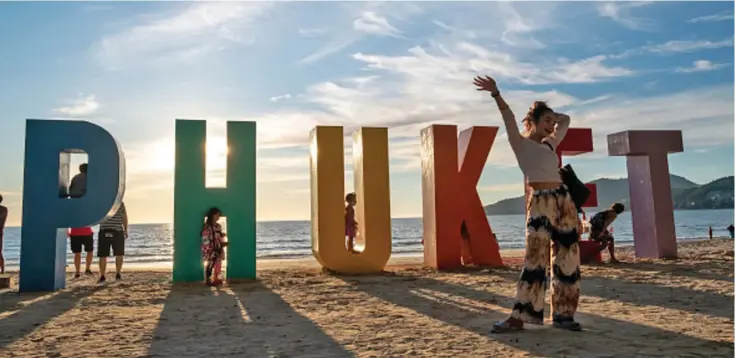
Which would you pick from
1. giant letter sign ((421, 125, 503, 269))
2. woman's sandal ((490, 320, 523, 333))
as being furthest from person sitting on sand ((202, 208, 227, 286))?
woman's sandal ((490, 320, 523, 333))

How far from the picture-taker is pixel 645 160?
11828 mm

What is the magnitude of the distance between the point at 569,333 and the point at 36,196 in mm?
7722

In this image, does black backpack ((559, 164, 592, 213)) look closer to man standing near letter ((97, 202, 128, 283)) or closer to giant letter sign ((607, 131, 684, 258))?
man standing near letter ((97, 202, 128, 283))

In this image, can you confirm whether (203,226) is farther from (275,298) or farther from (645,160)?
(645,160)

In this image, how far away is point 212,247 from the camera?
8.62 metres

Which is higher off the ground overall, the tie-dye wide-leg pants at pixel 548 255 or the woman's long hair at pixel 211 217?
the woman's long hair at pixel 211 217

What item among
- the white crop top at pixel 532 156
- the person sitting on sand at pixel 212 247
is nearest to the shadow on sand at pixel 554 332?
the white crop top at pixel 532 156

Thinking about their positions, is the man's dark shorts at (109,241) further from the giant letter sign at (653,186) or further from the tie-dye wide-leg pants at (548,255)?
the giant letter sign at (653,186)

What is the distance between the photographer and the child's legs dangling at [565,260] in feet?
14.8

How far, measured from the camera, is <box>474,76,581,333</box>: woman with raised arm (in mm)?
4492

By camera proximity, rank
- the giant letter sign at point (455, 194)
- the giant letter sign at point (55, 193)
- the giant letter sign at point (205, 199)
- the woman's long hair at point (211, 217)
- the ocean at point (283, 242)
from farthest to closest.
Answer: the ocean at point (283, 242), the giant letter sign at point (455, 194), the giant letter sign at point (205, 199), the woman's long hair at point (211, 217), the giant letter sign at point (55, 193)

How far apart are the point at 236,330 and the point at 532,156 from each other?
119 inches

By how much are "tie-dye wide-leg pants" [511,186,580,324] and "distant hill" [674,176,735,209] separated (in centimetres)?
18119

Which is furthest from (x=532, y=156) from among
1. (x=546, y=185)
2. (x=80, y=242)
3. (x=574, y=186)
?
(x=80, y=242)
